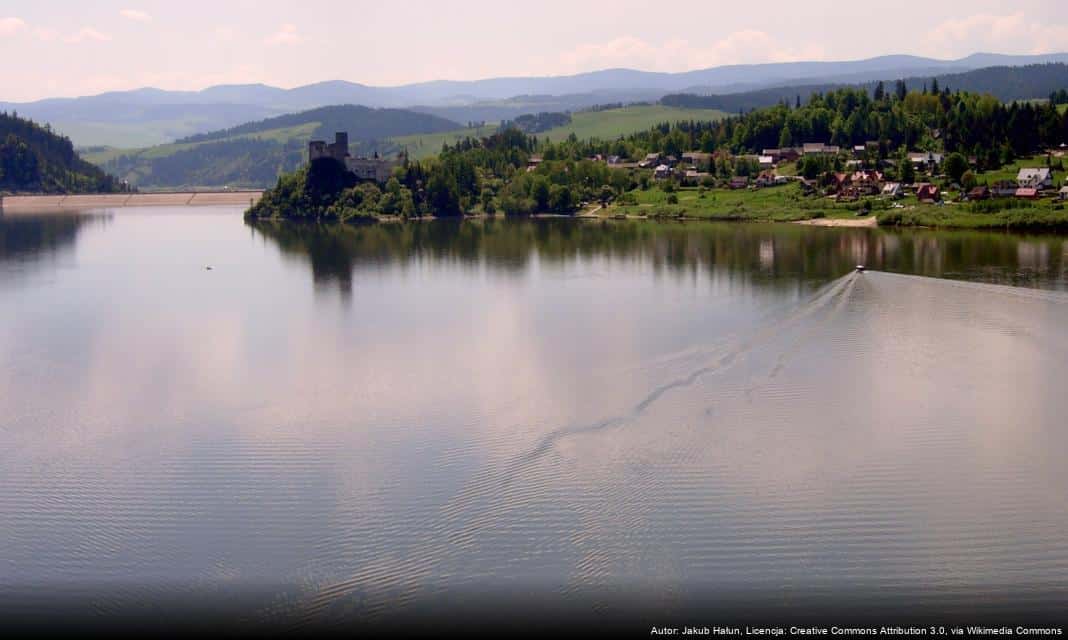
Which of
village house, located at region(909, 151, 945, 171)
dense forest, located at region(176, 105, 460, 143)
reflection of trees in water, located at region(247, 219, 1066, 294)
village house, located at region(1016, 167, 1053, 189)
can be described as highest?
dense forest, located at region(176, 105, 460, 143)

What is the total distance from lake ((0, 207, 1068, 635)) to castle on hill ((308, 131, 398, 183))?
113 feet

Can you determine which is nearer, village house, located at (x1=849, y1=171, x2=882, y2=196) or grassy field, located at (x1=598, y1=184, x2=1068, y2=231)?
grassy field, located at (x1=598, y1=184, x2=1068, y2=231)

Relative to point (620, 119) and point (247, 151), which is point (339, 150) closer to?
point (620, 119)

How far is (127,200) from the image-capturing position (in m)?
80.8

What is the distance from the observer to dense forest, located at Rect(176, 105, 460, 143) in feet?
495

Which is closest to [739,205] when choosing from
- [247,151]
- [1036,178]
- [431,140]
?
[1036,178]

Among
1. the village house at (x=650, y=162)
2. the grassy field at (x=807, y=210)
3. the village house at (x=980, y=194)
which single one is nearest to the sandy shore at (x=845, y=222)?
the grassy field at (x=807, y=210)

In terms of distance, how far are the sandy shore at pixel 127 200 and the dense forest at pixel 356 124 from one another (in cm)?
6466

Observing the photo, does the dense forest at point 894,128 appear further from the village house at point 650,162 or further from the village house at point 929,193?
the village house at point 929,193

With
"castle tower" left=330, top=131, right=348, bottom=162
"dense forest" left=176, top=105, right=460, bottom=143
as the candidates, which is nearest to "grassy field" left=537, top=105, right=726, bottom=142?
"dense forest" left=176, top=105, right=460, bottom=143

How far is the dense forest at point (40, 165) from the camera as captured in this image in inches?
3246

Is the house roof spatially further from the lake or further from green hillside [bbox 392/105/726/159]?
green hillside [bbox 392/105/726/159]

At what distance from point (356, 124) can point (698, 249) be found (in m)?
126

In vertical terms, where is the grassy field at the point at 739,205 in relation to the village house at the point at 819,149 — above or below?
below
